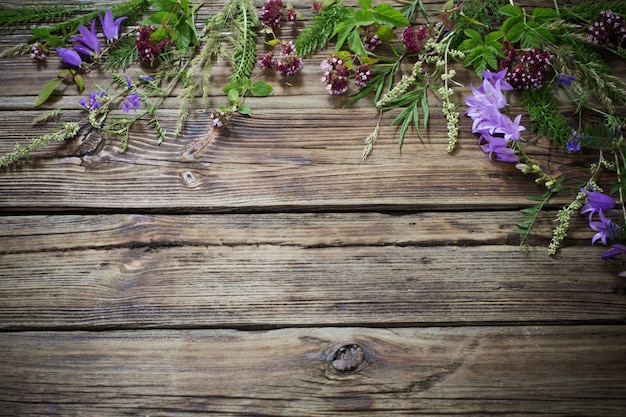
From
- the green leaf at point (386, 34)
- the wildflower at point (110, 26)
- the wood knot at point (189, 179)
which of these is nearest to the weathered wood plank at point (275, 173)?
the wood knot at point (189, 179)

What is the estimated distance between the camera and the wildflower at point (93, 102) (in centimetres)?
149

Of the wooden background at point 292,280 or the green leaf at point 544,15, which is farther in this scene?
the green leaf at point 544,15

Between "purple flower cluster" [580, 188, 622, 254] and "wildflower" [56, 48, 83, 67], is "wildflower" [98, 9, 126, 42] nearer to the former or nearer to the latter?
"wildflower" [56, 48, 83, 67]

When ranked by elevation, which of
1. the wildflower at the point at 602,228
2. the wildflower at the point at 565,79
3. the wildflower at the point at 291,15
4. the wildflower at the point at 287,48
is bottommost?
the wildflower at the point at 602,228

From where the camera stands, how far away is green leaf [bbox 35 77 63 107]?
1517mm

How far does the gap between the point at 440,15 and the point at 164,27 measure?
0.80 meters

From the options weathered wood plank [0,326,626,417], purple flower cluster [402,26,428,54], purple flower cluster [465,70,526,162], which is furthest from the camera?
purple flower cluster [402,26,428,54]

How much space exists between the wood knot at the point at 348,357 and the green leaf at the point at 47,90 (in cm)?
108

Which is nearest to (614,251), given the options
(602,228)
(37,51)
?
(602,228)

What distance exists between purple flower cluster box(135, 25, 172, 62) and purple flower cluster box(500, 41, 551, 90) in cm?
97

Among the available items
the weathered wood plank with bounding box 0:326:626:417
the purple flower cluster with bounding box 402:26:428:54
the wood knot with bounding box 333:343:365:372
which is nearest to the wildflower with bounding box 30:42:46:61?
the weathered wood plank with bounding box 0:326:626:417

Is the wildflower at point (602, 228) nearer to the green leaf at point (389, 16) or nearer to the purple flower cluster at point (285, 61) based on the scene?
the green leaf at point (389, 16)

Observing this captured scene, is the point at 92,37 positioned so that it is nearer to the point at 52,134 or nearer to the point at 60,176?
the point at 52,134

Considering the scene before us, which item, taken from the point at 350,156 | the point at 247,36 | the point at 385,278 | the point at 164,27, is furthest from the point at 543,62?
the point at 164,27
